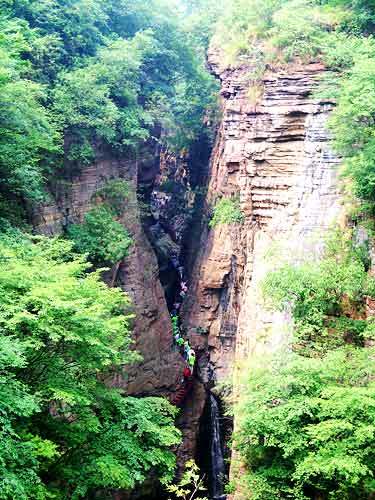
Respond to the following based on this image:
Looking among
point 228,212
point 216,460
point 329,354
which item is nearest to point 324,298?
point 329,354

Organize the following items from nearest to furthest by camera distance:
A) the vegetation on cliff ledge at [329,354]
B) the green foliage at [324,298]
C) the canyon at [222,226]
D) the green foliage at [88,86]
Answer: the vegetation on cliff ledge at [329,354], the green foliage at [324,298], the green foliage at [88,86], the canyon at [222,226]

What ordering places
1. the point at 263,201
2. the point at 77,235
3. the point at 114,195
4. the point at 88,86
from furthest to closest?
1. the point at 114,195
2. the point at 88,86
3. the point at 77,235
4. the point at 263,201

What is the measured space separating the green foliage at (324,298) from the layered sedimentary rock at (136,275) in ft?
25.2

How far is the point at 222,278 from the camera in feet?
65.1

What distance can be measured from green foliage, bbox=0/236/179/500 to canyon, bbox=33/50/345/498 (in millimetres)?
3593

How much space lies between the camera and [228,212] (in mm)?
18828

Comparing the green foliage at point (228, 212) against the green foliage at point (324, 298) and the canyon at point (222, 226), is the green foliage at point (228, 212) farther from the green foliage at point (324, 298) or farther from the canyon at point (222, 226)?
the green foliage at point (324, 298)

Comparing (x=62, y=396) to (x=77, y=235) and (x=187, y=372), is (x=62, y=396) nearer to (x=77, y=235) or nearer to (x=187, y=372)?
(x=77, y=235)

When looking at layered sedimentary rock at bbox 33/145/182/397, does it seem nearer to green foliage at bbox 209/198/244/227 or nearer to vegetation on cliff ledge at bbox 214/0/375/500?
green foliage at bbox 209/198/244/227

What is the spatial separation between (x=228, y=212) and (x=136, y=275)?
4.48 meters

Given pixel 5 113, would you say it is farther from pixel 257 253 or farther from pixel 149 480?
pixel 149 480

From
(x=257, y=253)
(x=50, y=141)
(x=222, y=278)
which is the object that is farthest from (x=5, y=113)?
(x=222, y=278)

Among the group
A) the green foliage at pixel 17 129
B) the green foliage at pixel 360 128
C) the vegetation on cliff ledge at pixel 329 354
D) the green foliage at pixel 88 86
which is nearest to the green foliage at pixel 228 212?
the green foliage at pixel 88 86

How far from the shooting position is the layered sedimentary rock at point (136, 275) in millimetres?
16406
